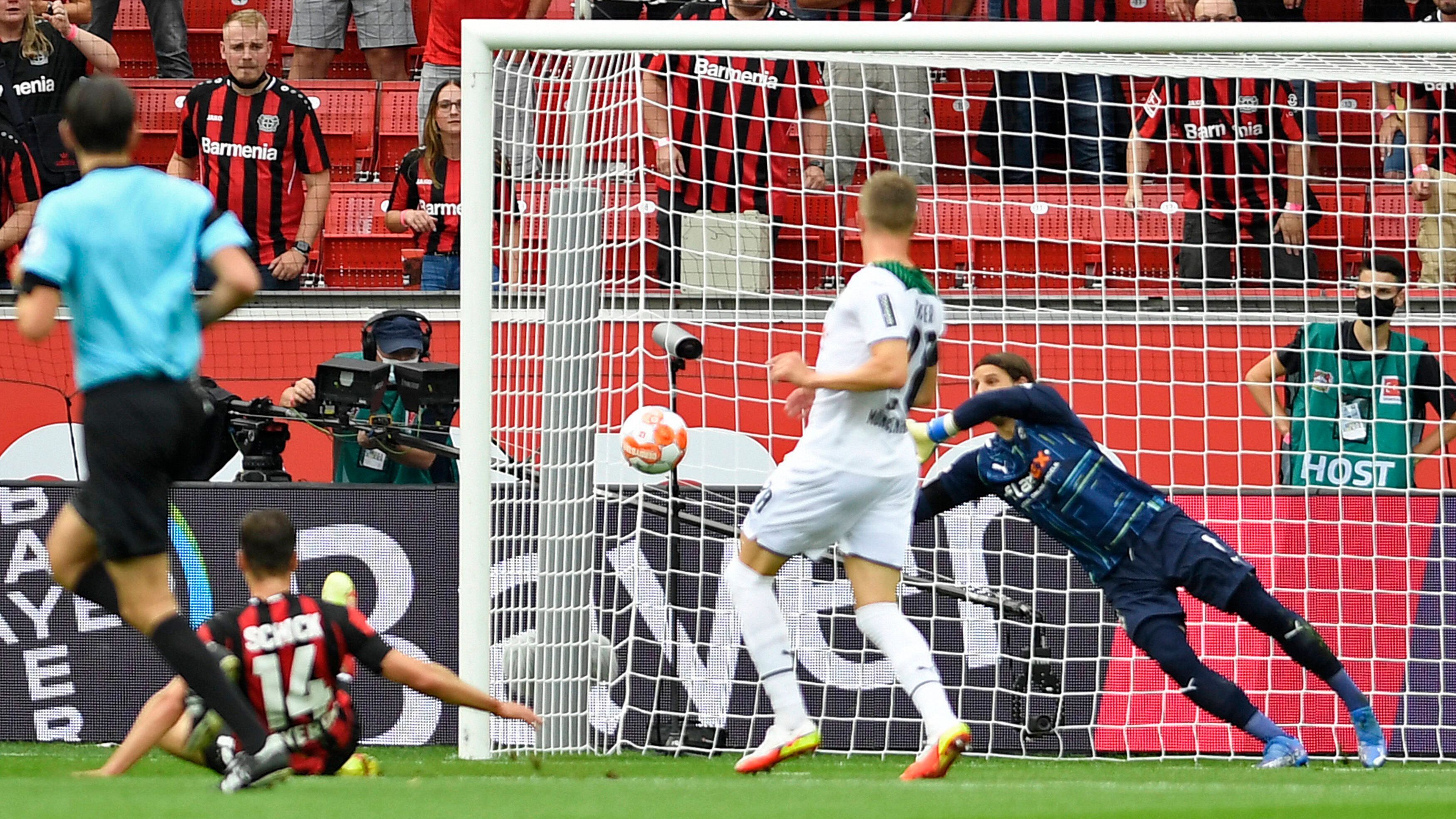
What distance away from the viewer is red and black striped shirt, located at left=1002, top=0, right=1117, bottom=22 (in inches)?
439

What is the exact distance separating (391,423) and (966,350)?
298 cm

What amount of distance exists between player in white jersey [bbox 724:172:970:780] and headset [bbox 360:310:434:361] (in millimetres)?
3153

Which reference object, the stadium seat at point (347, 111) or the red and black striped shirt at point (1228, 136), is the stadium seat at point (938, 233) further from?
the stadium seat at point (347, 111)

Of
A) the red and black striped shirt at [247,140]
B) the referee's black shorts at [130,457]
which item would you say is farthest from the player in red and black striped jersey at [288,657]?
the red and black striped shirt at [247,140]

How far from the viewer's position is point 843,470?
5.60 metres

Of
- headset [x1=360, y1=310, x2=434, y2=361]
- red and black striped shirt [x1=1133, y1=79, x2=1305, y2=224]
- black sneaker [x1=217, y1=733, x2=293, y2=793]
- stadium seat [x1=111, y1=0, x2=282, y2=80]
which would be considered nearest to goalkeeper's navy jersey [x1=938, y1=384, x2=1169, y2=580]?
red and black striped shirt [x1=1133, y1=79, x2=1305, y2=224]

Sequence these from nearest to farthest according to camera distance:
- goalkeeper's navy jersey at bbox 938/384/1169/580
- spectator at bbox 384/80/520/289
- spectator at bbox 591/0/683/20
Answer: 1. goalkeeper's navy jersey at bbox 938/384/1169/580
2. spectator at bbox 384/80/520/289
3. spectator at bbox 591/0/683/20

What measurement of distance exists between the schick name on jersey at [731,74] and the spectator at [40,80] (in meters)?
4.23

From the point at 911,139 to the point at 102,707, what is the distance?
5.03 m

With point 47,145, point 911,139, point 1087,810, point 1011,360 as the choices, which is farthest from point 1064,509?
point 47,145

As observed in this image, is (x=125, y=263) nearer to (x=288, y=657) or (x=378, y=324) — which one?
(x=288, y=657)

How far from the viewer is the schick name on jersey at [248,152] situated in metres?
10.5

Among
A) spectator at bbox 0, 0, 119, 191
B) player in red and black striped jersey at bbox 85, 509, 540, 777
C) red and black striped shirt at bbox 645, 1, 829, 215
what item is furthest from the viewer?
spectator at bbox 0, 0, 119, 191

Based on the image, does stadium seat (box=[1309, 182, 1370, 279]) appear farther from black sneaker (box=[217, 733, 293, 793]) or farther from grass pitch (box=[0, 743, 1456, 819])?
black sneaker (box=[217, 733, 293, 793])
